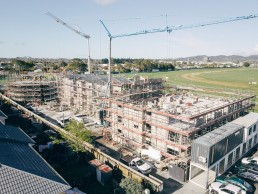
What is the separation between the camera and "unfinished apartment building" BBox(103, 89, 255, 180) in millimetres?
35469

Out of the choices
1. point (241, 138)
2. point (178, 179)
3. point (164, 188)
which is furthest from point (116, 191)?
point (241, 138)

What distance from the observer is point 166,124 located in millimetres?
37469

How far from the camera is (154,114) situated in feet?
130

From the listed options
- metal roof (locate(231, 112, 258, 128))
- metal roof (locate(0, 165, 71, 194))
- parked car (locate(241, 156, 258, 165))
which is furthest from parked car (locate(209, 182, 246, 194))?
metal roof (locate(0, 165, 71, 194))

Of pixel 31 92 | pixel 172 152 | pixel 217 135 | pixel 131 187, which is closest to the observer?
pixel 131 187

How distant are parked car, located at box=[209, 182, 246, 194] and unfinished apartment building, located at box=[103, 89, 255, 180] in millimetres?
4373

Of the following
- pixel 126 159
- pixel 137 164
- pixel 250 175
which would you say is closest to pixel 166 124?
pixel 137 164

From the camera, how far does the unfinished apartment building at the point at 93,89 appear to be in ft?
204

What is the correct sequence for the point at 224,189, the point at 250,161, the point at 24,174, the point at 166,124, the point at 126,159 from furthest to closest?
the point at 126,159 → the point at 166,124 → the point at 250,161 → the point at 224,189 → the point at 24,174

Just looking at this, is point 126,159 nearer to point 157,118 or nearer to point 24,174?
point 157,118

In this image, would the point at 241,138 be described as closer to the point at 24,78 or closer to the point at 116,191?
the point at 116,191

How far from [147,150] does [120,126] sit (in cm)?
811

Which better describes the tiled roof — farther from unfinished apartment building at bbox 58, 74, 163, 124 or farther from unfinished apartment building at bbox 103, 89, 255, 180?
unfinished apartment building at bbox 58, 74, 163, 124

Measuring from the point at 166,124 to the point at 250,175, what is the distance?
13921 millimetres
